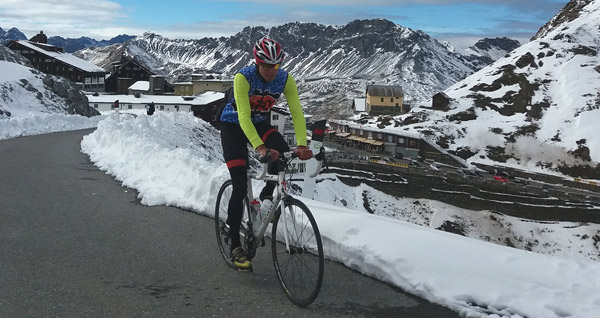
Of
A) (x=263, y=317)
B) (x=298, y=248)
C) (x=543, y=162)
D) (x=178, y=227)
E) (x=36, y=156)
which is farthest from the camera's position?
(x=543, y=162)

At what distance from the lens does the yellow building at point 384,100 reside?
132m

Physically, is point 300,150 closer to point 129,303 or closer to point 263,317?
point 263,317

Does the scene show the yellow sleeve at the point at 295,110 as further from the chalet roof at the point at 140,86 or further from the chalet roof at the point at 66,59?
the chalet roof at the point at 66,59

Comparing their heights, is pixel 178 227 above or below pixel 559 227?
above

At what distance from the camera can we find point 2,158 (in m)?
15.5

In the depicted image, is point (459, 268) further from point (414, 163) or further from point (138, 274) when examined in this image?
point (414, 163)

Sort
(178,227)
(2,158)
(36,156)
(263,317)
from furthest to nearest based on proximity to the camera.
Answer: (36,156)
(2,158)
(178,227)
(263,317)

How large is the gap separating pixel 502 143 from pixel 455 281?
10236 centimetres

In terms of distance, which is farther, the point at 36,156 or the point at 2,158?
the point at 36,156

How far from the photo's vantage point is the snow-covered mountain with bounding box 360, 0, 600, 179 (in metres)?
94.2

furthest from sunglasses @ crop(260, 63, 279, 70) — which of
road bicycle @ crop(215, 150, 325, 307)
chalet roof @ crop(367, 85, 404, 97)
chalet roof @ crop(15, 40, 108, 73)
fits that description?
chalet roof @ crop(367, 85, 404, 97)

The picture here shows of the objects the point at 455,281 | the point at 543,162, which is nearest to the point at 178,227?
the point at 455,281

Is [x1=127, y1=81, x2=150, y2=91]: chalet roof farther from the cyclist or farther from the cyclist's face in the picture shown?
the cyclist's face

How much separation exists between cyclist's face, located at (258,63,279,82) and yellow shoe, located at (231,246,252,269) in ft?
6.92
